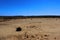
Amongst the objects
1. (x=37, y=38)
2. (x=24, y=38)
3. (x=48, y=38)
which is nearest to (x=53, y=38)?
(x=48, y=38)

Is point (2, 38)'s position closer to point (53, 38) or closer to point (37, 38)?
point (37, 38)

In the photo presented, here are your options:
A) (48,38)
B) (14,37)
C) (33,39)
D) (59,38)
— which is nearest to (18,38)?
(14,37)

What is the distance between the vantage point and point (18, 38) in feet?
49.4

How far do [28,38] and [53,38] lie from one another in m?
2.39

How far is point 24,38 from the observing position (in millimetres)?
14914

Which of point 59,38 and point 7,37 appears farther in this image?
point 7,37

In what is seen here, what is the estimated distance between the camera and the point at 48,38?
1452 cm

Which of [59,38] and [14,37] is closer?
[59,38]

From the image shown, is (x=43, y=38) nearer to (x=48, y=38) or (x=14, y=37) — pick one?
(x=48, y=38)

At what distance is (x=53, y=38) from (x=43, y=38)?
3.25 ft

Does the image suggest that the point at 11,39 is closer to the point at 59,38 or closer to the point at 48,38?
the point at 48,38

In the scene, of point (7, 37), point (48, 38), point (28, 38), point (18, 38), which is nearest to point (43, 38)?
point (48, 38)

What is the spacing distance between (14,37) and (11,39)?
2.13 ft

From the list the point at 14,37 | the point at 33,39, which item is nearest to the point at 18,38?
the point at 14,37
